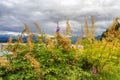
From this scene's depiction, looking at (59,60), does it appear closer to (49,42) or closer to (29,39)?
(49,42)

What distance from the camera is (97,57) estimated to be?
306 inches

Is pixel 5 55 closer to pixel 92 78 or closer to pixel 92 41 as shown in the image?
pixel 92 78

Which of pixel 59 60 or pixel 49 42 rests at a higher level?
pixel 49 42

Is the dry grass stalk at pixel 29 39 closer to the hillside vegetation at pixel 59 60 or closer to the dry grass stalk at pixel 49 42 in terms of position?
the hillside vegetation at pixel 59 60

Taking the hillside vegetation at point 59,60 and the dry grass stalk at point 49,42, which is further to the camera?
the dry grass stalk at point 49,42

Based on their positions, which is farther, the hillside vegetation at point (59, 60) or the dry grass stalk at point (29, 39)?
the dry grass stalk at point (29, 39)

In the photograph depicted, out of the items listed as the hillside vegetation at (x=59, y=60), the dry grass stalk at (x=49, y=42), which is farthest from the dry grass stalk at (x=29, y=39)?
the dry grass stalk at (x=49, y=42)

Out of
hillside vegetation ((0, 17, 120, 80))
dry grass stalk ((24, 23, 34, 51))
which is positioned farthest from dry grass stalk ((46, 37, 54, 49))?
dry grass stalk ((24, 23, 34, 51))

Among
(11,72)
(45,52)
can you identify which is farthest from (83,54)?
(11,72)

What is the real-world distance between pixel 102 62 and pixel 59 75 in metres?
1.30

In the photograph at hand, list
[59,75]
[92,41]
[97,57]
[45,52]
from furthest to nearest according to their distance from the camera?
[92,41] → [97,57] → [45,52] → [59,75]

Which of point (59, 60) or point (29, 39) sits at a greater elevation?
point (29, 39)

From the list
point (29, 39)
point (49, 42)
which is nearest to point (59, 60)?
point (49, 42)

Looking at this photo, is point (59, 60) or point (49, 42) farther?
point (49, 42)
